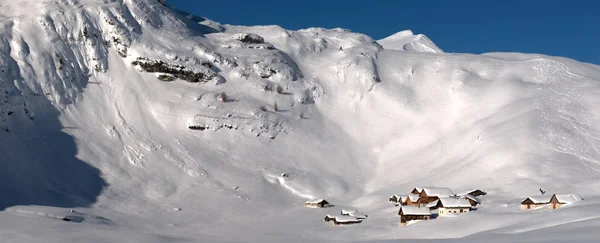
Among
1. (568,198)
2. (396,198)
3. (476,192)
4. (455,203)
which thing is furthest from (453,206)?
(568,198)

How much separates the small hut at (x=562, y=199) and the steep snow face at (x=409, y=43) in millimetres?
90135

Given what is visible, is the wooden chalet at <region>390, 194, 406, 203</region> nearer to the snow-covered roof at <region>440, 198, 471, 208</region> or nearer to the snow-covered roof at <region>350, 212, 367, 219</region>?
the snow-covered roof at <region>350, 212, 367, 219</region>

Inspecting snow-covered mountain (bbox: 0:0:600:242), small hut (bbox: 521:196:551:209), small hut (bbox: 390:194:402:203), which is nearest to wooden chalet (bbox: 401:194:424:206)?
small hut (bbox: 390:194:402:203)

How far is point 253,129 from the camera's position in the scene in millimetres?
89750

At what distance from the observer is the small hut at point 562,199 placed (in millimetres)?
57938

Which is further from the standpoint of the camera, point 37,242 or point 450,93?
point 450,93

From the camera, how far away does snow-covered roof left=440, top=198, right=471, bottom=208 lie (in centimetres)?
6278

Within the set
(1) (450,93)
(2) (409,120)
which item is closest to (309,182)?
(2) (409,120)

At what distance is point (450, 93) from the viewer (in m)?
98.9

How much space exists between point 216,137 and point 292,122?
1213cm

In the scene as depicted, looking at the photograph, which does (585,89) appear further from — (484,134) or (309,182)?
(309,182)

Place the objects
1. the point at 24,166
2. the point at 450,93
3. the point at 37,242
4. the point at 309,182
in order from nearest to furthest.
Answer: the point at 37,242 < the point at 24,166 < the point at 309,182 < the point at 450,93

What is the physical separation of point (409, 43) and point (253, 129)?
246ft

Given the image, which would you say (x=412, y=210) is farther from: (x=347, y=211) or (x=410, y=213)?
(x=347, y=211)
